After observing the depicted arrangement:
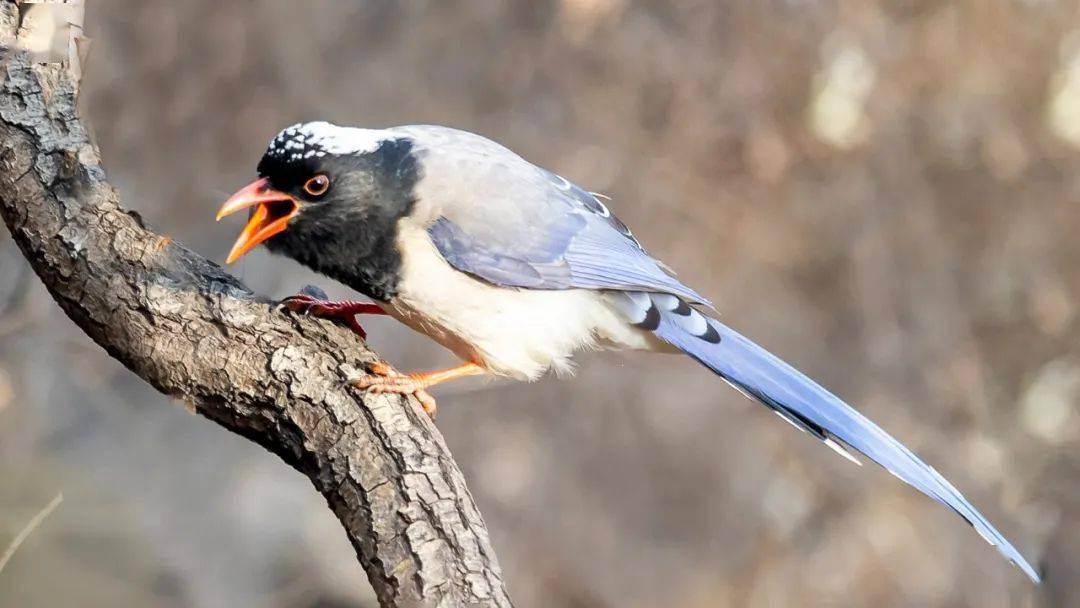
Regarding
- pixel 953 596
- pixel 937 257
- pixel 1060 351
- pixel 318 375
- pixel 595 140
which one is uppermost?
pixel 595 140

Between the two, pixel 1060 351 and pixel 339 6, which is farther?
pixel 339 6

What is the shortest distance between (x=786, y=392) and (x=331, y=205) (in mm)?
945

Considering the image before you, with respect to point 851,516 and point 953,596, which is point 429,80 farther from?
point 953,596

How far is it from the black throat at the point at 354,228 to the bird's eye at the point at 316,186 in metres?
0.01

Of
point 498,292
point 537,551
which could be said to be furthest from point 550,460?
point 498,292

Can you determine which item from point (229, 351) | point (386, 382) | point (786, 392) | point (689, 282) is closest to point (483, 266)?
point (386, 382)

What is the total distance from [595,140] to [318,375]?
2.09 metres

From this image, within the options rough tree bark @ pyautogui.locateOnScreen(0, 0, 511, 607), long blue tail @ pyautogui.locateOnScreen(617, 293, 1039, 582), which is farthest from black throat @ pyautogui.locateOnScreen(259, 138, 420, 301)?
long blue tail @ pyautogui.locateOnScreen(617, 293, 1039, 582)

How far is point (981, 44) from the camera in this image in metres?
3.42

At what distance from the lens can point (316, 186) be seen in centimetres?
186

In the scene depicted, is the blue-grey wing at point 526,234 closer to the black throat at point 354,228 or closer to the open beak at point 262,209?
the black throat at point 354,228

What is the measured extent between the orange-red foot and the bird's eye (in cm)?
19

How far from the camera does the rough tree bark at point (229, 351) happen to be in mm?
1565

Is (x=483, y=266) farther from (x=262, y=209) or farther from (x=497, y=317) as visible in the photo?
(x=262, y=209)
